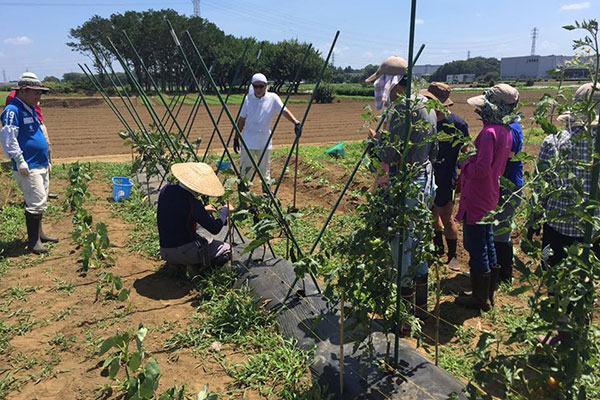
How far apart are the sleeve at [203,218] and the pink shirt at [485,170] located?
74.9 inches

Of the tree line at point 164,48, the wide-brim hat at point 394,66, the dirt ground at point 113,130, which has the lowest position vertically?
→ the dirt ground at point 113,130

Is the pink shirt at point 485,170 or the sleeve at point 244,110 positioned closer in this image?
the pink shirt at point 485,170

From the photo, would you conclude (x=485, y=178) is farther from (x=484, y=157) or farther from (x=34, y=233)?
(x=34, y=233)

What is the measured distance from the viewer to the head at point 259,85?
5168 mm

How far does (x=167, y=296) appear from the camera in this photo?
11.4 ft

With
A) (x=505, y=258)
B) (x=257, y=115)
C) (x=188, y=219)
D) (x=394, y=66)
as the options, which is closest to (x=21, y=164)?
(x=188, y=219)

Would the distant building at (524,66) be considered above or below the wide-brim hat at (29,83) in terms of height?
above

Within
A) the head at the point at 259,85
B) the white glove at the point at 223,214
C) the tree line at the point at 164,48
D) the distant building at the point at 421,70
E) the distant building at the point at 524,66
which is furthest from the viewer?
the distant building at the point at 524,66

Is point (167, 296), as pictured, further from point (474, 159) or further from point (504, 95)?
point (504, 95)

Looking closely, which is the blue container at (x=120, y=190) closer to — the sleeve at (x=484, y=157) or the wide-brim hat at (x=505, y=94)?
the sleeve at (x=484, y=157)

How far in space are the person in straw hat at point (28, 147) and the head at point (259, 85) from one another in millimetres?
2223

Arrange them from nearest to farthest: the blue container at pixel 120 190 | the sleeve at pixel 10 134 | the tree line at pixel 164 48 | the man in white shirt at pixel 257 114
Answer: the sleeve at pixel 10 134 → the man in white shirt at pixel 257 114 → the blue container at pixel 120 190 → the tree line at pixel 164 48

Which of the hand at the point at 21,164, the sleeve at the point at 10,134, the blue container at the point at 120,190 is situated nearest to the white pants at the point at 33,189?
the hand at the point at 21,164

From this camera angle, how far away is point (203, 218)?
3.50 metres
